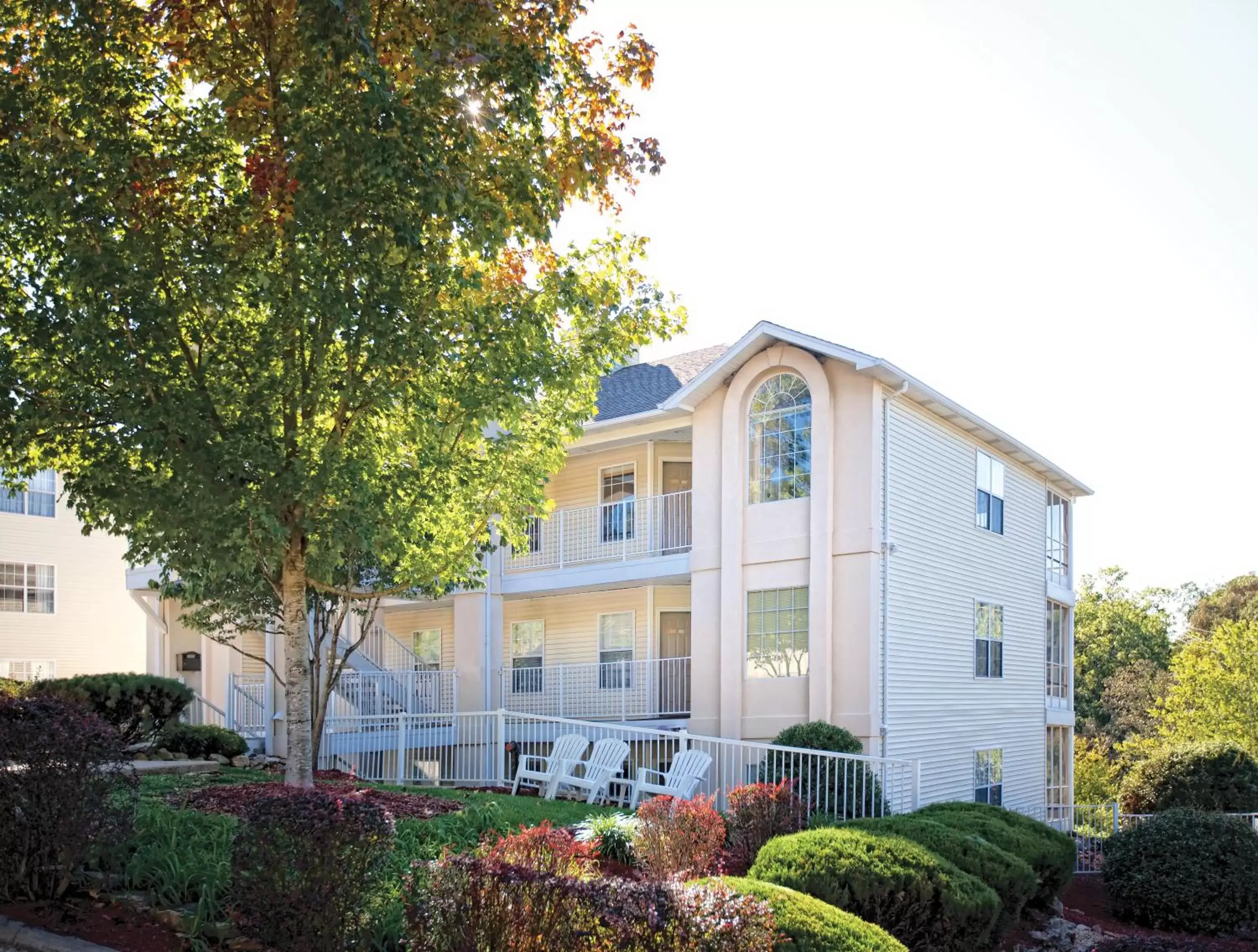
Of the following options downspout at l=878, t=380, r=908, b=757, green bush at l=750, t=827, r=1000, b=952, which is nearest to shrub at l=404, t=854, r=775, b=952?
green bush at l=750, t=827, r=1000, b=952

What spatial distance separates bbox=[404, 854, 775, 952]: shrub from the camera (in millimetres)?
6324

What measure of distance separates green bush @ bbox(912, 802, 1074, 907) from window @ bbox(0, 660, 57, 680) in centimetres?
2630

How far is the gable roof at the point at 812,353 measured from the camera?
1817cm

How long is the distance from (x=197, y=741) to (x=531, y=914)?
563 inches

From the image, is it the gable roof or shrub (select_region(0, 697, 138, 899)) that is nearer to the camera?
shrub (select_region(0, 697, 138, 899))

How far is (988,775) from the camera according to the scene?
2184 cm

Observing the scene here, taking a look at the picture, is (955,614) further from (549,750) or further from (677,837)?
(677,837)

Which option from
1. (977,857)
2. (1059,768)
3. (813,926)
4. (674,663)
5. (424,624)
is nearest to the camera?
(813,926)

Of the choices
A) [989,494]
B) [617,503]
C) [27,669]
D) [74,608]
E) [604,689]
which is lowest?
[27,669]

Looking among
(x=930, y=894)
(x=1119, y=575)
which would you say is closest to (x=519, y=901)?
(x=930, y=894)

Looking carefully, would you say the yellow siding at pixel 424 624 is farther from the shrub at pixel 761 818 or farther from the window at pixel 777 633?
the shrub at pixel 761 818

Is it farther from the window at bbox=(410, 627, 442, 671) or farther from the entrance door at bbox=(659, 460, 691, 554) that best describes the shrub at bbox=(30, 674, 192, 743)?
the entrance door at bbox=(659, 460, 691, 554)

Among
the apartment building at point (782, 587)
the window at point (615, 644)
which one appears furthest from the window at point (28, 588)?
the window at point (615, 644)

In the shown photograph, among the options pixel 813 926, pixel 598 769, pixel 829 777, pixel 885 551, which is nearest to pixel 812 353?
pixel 885 551
